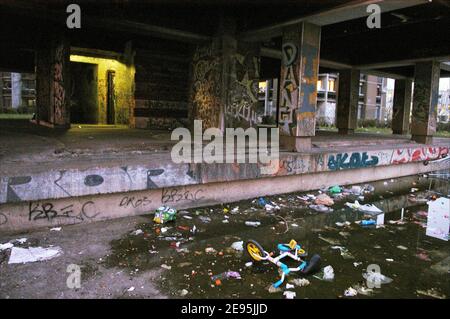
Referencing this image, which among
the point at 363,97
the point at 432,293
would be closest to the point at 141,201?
the point at 432,293

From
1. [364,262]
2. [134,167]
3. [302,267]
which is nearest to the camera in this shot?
[302,267]

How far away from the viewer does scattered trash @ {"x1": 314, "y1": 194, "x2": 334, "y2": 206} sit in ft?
21.8

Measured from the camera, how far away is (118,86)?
41.4ft

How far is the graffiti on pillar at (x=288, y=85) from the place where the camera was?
723 cm

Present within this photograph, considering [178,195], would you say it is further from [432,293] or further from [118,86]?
[118,86]

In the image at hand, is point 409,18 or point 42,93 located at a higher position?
point 409,18

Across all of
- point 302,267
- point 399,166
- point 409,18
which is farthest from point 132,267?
point 399,166

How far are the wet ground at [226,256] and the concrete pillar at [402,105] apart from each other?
11807mm

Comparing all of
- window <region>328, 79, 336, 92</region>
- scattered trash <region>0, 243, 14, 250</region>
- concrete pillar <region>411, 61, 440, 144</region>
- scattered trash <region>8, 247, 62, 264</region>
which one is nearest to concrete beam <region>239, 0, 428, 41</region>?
concrete pillar <region>411, 61, 440, 144</region>

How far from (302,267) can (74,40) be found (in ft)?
36.5

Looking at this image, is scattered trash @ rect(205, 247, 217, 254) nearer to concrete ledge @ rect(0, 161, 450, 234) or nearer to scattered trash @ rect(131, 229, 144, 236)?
scattered trash @ rect(131, 229, 144, 236)

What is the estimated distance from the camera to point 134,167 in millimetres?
5094

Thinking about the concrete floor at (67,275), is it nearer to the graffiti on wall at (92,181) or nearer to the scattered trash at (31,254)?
the scattered trash at (31,254)
